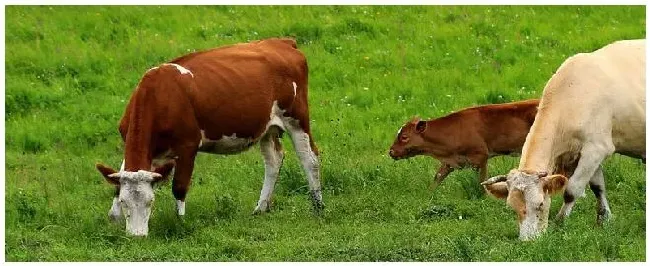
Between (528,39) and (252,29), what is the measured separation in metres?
4.31

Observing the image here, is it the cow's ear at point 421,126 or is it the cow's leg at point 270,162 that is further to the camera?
the cow's ear at point 421,126

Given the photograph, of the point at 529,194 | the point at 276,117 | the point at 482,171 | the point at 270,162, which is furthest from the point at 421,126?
the point at 529,194

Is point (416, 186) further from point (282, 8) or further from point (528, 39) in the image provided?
point (282, 8)

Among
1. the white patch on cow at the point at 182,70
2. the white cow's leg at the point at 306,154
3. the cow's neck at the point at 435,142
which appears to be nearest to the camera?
the white patch on cow at the point at 182,70

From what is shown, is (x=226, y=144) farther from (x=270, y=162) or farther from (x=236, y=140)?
(x=270, y=162)

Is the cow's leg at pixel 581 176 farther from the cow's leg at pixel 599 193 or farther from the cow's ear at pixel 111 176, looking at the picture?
the cow's ear at pixel 111 176

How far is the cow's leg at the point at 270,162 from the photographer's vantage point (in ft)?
45.6

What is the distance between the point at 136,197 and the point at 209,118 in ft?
4.79

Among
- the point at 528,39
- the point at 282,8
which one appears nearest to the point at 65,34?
the point at 282,8

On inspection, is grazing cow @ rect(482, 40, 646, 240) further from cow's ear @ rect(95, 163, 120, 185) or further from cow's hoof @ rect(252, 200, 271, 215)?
cow's ear @ rect(95, 163, 120, 185)

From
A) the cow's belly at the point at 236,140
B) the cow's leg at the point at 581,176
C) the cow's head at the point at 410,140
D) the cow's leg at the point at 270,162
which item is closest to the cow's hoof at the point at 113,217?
the cow's belly at the point at 236,140

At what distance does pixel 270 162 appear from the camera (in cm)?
1423

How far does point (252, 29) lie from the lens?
2194cm

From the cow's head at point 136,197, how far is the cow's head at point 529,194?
2906mm
